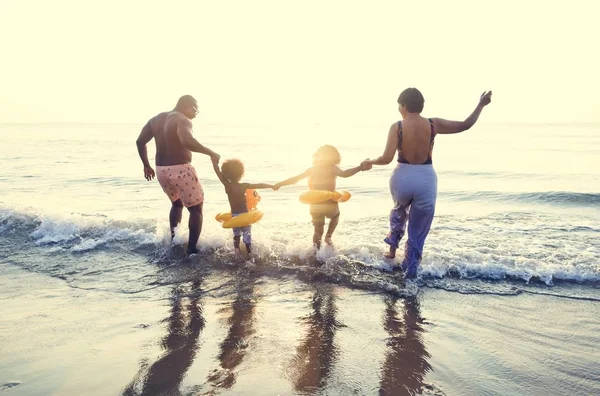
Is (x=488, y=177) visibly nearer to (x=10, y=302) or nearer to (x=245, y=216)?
(x=245, y=216)

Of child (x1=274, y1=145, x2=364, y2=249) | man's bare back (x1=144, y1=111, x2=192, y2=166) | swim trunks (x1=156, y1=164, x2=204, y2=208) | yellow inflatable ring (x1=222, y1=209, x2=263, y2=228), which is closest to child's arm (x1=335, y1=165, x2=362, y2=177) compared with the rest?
child (x1=274, y1=145, x2=364, y2=249)

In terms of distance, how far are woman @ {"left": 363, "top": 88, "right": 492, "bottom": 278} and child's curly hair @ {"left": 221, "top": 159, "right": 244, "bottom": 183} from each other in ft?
6.96

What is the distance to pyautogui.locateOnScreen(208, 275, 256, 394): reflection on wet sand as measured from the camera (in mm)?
3369

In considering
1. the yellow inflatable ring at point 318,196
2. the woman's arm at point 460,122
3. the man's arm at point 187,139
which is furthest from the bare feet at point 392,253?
the man's arm at point 187,139

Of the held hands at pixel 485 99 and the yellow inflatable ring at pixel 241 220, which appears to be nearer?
the held hands at pixel 485 99

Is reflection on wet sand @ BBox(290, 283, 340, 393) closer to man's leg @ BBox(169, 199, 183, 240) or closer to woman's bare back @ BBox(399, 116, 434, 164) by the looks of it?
woman's bare back @ BBox(399, 116, 434, 164)

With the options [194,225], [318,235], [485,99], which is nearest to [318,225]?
[318,235]

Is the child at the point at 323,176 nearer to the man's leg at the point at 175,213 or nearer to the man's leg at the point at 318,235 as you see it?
the man's leg at the point at 318,235

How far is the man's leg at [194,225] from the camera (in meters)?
6.86

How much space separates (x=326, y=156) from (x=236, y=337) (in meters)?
3.30

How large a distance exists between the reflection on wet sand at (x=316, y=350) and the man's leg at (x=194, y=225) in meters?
2.56

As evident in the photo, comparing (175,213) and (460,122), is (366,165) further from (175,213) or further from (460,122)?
(175,213)

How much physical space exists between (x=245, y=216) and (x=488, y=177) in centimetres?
1554

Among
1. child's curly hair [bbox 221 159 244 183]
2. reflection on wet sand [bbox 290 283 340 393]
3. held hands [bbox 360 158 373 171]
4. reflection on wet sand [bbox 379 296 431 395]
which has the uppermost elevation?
held hands [bbox 360 158 373 171]
